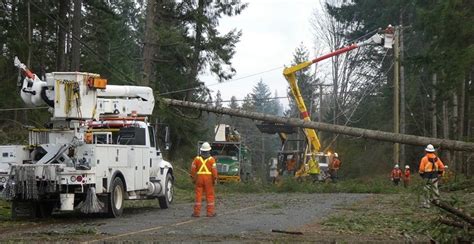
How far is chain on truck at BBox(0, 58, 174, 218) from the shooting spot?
14875mm

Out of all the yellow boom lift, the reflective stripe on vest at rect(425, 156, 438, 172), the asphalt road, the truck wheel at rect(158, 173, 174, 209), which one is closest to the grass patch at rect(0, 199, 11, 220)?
the asphalt road

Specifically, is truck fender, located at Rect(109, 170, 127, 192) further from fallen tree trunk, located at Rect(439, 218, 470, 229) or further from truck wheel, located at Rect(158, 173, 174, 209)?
fallen tree trunk, located at Rect(439, 218, 470, 229)

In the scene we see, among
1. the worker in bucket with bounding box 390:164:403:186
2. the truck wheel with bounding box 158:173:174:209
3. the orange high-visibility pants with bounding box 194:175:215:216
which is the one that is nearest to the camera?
the orange high-visibility pants with bounding box 194:175:215:216

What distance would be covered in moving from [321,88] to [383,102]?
17.7 ft

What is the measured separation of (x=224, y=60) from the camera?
3862cm

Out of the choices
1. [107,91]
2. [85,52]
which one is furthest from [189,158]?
[107,91]

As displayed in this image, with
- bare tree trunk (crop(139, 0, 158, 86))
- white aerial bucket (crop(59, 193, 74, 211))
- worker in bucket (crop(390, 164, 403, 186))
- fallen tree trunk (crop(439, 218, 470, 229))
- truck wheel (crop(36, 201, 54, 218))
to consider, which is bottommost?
worker in bucket (crop(390, 164, 403, 186))

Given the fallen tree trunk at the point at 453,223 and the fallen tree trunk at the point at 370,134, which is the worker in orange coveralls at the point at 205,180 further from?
the fallen tree trunk at the point at 453,223

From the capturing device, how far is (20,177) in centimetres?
1486

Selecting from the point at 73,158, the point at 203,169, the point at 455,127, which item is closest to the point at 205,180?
the point at 203,169

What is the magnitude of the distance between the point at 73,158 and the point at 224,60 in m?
23.8

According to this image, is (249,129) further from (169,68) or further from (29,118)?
(29,118)

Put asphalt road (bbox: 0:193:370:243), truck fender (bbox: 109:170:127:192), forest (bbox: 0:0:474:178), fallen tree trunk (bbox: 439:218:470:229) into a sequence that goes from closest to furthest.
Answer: fallen tree trunk (bbox: 439:218:470:229)
asphalt road (bbox: 0:193:370:243)
truck fender (bbox: 109:170:127:192)
forest (bbox: 0:0:474:178)

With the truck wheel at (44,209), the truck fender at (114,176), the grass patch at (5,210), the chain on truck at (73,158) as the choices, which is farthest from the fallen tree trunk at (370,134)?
the grass patch at (5,210)
